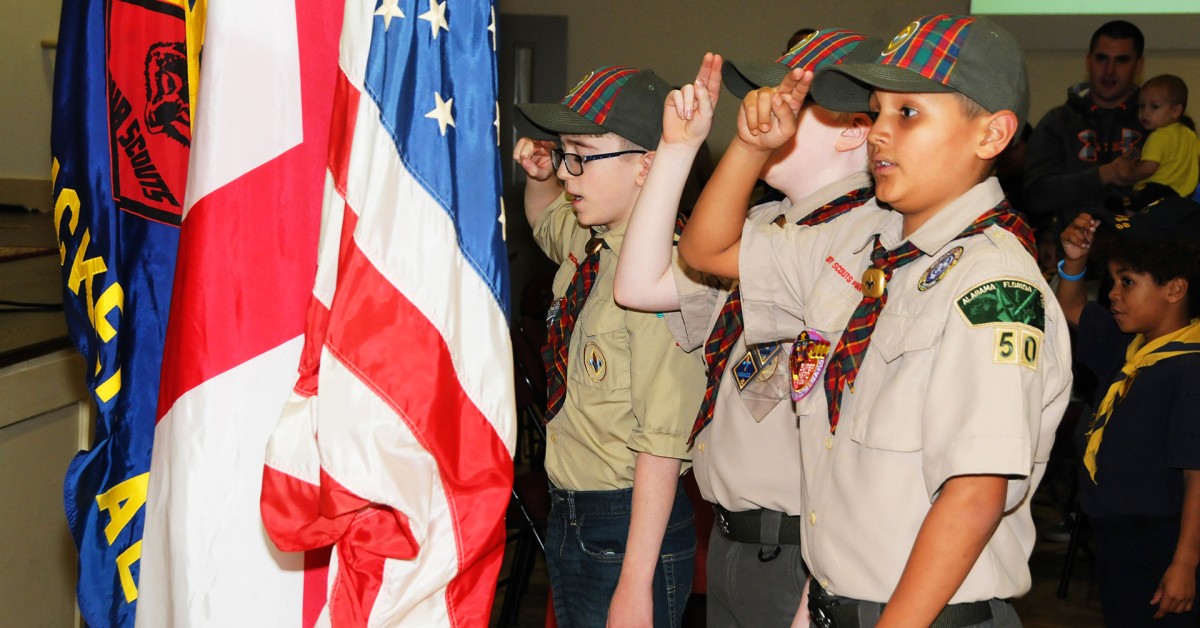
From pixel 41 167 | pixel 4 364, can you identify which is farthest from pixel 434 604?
pixel 41 167

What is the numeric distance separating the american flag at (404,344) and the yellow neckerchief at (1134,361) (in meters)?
2.37

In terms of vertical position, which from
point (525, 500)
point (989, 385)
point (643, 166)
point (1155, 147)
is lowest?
point (525, 500)

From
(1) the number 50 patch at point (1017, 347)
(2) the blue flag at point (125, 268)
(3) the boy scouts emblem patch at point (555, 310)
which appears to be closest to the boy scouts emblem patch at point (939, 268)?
(1) the number 50 patch at point (1017, 347)

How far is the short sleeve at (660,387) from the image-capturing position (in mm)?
1896

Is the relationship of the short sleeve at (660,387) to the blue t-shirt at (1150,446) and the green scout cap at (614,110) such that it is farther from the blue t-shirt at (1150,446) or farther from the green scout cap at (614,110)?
the blue t-shirt at (1150,446)

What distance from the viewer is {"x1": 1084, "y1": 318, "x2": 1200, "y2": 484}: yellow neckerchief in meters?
3.08

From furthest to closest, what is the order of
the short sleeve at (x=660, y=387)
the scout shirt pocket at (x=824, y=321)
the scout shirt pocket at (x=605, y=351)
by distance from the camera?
the scout shirt pocket at (x=605, y=351)
the short sleeve at (x=660, y=387)
the scout shirt pocket at (x=824, y=321)

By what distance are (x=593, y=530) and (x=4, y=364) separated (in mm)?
1372

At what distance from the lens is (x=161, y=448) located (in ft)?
4.95

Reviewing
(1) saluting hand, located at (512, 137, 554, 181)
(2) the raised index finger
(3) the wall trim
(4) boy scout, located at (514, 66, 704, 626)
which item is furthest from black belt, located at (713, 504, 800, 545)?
(3) the wall trim

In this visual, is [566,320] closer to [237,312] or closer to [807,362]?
[807,362]

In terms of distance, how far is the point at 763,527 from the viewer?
5.74 ft

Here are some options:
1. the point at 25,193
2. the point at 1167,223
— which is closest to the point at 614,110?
the point at 1167,223

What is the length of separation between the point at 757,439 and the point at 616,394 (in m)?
0.36
